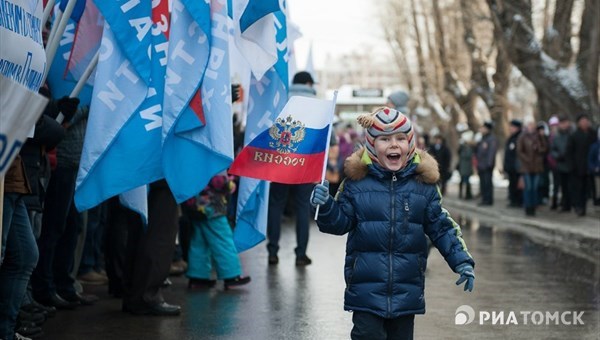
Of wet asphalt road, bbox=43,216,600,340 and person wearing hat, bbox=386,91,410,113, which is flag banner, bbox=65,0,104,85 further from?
person wearing hat, bbox=386,91,410,113

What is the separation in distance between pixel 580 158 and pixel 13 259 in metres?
16.1

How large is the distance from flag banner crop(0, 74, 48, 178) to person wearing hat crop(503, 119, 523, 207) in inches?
787

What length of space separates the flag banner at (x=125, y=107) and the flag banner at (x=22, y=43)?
1.00 m

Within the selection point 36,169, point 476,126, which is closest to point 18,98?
point 36,169

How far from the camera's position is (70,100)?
7.51 m

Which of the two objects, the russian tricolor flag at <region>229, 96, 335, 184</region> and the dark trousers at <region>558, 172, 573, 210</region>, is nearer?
the russian tricolor flag at <region>229, 96, 335, 184</region>

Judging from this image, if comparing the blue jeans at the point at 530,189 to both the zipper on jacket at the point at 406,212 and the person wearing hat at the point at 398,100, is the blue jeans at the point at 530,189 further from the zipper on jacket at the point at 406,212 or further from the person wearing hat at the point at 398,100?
the zipper on jacket at the point at 406,212

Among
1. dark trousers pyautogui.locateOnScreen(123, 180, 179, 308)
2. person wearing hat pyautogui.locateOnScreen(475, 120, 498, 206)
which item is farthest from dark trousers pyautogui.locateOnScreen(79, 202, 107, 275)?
person wearing hat pyautogui.locateOnScreen(475, 120, 498, 206)

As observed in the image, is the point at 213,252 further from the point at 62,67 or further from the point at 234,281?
the point at 62,67

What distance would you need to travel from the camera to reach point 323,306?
8.89 meters

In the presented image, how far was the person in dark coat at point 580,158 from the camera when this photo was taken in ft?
68.6

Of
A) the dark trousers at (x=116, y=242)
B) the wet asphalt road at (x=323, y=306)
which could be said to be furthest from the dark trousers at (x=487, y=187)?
the dark trousers at (x=116, y=242)

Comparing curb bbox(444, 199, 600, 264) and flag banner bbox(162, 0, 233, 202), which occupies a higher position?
flag banner bbox(162, 0, 233, 202)

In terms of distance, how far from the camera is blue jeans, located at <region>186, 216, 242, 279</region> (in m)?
9.85
